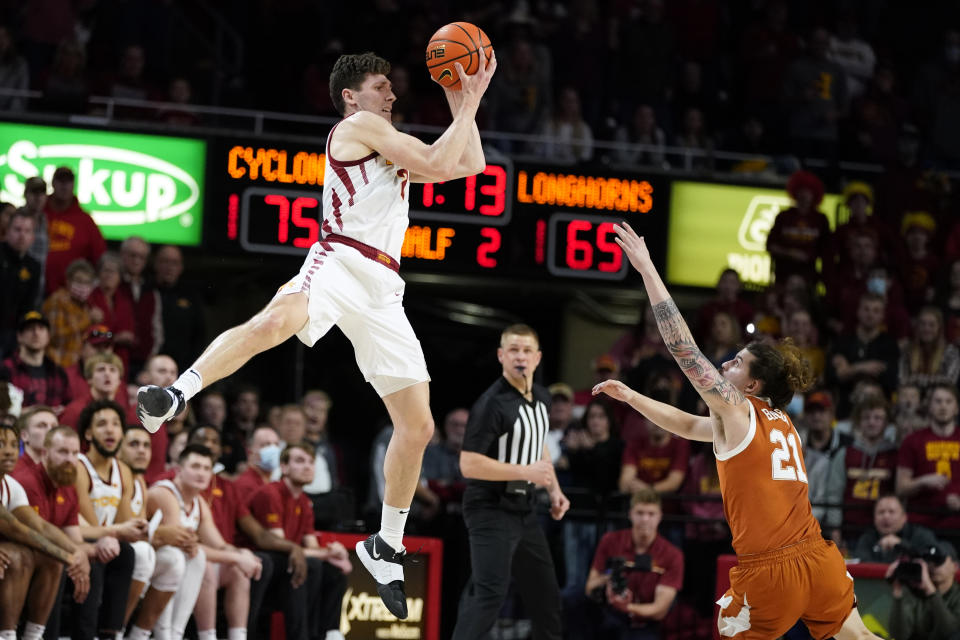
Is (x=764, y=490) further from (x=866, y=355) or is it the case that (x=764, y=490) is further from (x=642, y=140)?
(x=642, y=140)

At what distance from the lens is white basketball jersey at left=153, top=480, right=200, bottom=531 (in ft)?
31.9

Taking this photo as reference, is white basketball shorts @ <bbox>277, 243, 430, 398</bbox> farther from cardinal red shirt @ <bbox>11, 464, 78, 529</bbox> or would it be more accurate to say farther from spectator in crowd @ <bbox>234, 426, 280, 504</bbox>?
spectator in crowd @ <bbox>234, 426, 280, 504</bbox>

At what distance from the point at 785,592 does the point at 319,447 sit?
225 inches

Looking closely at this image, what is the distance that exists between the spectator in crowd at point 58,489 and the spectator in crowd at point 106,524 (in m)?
0.09

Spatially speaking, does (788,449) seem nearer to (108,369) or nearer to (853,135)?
(108,369)

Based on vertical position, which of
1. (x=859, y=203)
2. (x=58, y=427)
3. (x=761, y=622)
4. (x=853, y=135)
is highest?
(x=853, y=135)

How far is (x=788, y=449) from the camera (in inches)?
270

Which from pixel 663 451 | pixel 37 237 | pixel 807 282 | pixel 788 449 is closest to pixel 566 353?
pixel 807 282

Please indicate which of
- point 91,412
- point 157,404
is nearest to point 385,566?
point 157,404

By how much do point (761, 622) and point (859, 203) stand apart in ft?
26.9

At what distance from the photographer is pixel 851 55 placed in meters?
16.5

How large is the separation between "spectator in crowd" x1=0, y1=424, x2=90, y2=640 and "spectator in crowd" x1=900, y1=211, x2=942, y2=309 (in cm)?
836

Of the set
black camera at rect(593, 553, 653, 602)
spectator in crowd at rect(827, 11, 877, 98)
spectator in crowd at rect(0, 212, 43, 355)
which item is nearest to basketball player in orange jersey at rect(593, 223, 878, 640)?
black camera at rect(593, 553, 653, 602)

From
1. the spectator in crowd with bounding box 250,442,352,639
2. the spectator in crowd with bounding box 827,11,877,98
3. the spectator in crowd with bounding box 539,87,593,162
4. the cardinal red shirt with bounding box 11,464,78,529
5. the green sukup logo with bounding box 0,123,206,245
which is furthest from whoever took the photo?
the spectator in crowd with bounding box 827,11,877,98
